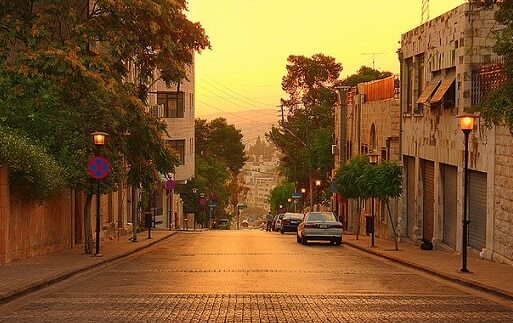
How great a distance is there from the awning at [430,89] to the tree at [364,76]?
48.6 metres

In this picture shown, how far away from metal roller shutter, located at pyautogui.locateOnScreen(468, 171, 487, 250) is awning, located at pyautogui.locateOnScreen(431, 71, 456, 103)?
3.65 meters

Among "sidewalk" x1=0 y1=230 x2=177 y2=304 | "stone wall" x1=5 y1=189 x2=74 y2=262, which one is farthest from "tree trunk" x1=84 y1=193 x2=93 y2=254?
"stone wall" x1=5 y1=189 x2=74 y2=262

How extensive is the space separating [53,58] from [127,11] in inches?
140

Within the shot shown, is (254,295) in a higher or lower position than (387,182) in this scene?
lower

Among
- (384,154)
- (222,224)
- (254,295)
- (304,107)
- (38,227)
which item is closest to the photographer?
(254,295)

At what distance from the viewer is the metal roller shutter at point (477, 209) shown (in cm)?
3067

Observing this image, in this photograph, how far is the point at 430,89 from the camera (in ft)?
123

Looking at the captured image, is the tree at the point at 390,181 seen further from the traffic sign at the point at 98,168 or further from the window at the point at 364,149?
the window at the point at 364,149

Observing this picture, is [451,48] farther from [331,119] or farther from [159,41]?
[331,119]

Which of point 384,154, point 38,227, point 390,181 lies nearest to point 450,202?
point 390,181

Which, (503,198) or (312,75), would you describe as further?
(312,75)

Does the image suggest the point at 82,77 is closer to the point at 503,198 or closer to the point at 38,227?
the point at 38,227

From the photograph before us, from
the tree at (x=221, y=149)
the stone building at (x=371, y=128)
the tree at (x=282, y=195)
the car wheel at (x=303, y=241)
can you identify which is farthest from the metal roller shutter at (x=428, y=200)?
the tree at (x=282, y=195)

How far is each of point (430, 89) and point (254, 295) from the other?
66.4ft
